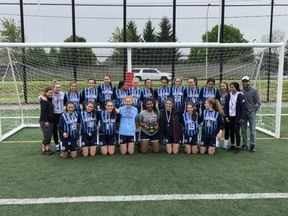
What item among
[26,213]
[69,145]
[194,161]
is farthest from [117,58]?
[26,213]

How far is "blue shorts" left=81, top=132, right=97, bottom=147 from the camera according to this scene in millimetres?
5941

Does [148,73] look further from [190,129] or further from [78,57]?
[190,129]

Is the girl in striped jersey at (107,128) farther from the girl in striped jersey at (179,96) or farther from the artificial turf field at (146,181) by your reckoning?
the girl in striped jersey at (179,96)

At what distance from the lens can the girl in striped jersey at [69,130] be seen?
19.0 feet

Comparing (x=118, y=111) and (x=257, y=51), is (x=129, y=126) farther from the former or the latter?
(x=257, y=51)

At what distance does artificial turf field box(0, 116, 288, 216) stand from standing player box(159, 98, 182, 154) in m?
0.24

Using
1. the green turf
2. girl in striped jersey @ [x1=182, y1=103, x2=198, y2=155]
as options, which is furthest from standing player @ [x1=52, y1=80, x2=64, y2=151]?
the green turf

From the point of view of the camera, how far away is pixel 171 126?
607cm

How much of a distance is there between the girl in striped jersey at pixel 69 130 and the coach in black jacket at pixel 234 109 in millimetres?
3040

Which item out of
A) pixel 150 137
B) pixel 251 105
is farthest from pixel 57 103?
pixel 251 105

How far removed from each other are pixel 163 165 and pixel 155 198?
56.7 inches

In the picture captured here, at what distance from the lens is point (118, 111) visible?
19.9ft

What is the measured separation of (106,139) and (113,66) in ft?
10.5

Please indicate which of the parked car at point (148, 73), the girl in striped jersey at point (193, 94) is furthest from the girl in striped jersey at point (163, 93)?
the parked car at point (148, 73)
